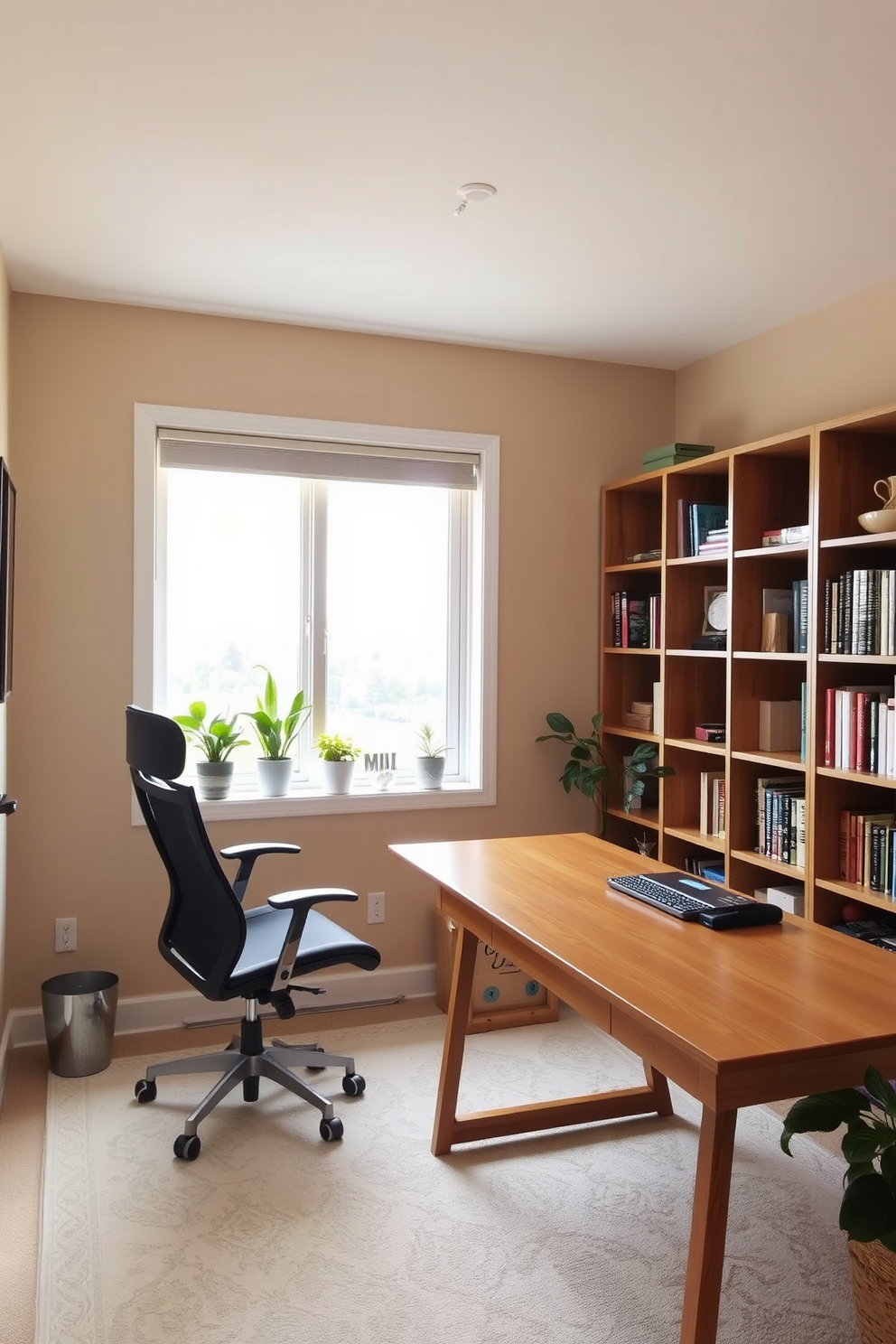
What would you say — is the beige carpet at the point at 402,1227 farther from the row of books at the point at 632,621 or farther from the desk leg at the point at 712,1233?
the row of books at the point at 632,621

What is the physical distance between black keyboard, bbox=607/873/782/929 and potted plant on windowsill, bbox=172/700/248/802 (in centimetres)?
177

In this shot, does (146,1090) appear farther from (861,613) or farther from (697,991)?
(861,613)

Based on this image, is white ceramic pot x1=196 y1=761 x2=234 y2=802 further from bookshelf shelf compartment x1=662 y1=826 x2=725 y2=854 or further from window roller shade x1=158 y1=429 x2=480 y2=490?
bookshelf shelf compartment x1=662 y1=826 x2=725 y2=854

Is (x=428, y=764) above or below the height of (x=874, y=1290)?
above

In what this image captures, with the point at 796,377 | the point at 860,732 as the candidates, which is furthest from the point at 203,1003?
the point at 796,377

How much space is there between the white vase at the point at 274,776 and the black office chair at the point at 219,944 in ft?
2.13

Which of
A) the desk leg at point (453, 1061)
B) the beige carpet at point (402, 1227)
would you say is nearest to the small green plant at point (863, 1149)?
the beige carpet at point (402, 1227)

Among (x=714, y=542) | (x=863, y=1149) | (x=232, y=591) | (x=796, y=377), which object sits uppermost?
(x=796, y=377)

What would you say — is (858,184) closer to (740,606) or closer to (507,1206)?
(740,606)

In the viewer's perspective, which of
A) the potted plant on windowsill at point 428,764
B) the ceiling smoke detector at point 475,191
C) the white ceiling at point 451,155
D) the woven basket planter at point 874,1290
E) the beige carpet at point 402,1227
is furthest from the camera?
the potted plant on windowsill at point 428,764

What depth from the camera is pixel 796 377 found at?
143 inches

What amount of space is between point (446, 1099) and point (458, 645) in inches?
77.9

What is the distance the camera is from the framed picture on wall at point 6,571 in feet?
8.86

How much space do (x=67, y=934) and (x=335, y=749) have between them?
45.6 inches
